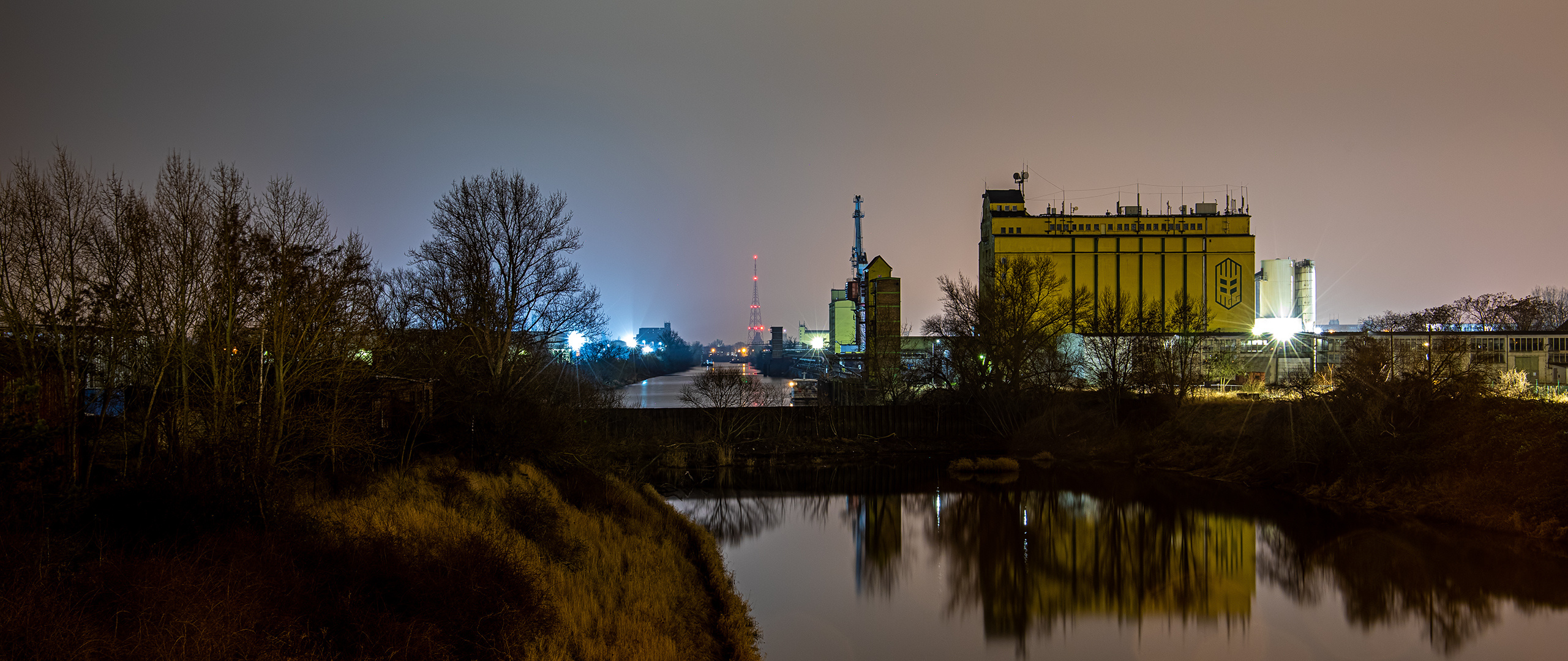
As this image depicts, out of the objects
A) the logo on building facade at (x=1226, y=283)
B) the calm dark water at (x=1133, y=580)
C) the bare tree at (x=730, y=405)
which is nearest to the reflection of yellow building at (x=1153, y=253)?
the logo on building facade at (x=1226, y=283)

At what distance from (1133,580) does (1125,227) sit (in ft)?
133

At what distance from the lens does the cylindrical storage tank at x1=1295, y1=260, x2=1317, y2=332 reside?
5344cm

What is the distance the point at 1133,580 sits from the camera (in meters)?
18.0

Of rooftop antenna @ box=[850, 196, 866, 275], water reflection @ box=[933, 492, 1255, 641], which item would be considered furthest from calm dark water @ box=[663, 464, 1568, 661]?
rooftop antenna @ box=[850, 196, 866, 275]

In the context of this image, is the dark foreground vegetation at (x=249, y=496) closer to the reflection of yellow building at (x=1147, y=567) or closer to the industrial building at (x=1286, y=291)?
the reflection of yellow building at (x=1147, y=567)

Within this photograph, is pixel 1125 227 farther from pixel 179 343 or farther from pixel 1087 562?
pixel 179 343

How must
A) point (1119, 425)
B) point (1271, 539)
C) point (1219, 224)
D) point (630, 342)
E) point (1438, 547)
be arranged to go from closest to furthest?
point (1438, 547)
point (1271, 539)
point (1119, 425)
point (1219, 224)
point (630, 342)

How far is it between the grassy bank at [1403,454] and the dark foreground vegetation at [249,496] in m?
17.8

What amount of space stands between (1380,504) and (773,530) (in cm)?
1577

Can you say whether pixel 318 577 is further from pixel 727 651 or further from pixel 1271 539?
pixel 1271 539

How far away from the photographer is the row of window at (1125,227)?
5400 centimetres

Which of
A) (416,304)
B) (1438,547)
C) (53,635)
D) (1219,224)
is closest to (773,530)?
(416,304)

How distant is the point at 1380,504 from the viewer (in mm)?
22500

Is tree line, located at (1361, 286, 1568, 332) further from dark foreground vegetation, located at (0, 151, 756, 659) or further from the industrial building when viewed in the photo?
dark foreground vegetation, located at (0, 151, 756, 659)
